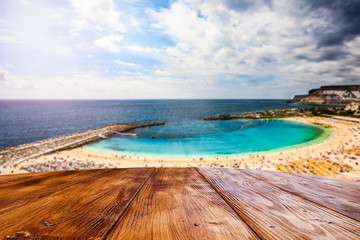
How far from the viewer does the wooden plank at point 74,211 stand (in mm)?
707

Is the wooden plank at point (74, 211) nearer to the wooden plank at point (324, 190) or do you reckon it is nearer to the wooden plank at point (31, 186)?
the wooden plank at point (31, 186)

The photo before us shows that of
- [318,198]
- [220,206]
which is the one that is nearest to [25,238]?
[220,206]

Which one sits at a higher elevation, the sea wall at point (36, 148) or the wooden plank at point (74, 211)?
the wooden plank at point (74, 211)

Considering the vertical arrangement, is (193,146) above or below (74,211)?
below

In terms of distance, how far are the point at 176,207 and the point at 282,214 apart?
616mm

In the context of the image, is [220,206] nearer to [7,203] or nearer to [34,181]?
[7,203]

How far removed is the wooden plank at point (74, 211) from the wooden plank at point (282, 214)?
72 cm

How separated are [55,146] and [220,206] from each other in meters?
35.9

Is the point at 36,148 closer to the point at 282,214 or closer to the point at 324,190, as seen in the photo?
the point at 282,214

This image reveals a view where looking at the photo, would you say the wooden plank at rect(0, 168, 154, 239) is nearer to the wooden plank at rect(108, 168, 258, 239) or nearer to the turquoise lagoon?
the wooden plank at rect(108, 168, 258, 239)

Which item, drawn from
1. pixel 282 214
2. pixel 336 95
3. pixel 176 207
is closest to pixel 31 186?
pixel 176 207

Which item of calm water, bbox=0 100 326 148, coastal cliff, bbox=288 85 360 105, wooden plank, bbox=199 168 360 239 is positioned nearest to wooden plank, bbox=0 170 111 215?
wooden plank, bbox=199 168 360 239

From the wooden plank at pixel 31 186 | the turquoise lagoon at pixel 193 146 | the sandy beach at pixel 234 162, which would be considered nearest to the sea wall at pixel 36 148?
the sandy beach at pixel 234 162

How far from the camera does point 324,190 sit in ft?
4.22
